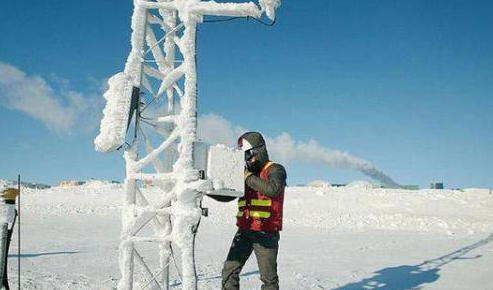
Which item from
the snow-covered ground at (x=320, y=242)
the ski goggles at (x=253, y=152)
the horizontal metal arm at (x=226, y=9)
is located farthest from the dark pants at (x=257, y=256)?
the horizontal metal arm at (x=226, y=9)

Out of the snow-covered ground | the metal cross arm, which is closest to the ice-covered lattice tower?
the metal cross arm

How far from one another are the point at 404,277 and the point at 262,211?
235 inches

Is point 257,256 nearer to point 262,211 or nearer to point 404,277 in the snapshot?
point 262,211

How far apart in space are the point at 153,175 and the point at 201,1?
7.00ft

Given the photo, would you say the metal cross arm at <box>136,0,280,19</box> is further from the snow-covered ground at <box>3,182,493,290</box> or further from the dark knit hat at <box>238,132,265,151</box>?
the snow-covered ground at <box>3,182,493,290</box>

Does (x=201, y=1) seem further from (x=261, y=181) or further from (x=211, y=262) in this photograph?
(x=211, y=262)

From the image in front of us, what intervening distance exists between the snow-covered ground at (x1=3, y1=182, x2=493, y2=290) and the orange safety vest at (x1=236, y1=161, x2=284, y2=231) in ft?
9.03

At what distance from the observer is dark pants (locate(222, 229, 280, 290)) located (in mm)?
5516

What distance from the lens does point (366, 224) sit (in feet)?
83.3

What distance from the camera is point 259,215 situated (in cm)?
566

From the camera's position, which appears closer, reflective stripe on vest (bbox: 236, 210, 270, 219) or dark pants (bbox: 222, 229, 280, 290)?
dark pants (bbox: 222, 229, 280, 290)

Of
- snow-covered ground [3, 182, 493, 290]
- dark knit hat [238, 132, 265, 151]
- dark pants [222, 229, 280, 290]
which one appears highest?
dark knit hat [238, 132, 265, 151]

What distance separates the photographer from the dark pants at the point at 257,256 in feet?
18.1

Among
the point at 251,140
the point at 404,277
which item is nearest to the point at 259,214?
the point at 251,140
